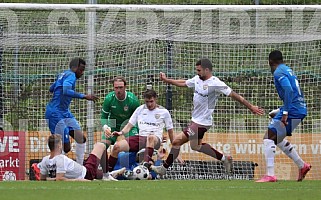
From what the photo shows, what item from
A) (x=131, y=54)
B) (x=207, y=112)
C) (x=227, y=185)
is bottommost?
(x=227, y=185)

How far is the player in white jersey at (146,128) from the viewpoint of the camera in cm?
1310

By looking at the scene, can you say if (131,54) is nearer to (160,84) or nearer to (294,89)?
(160,84)

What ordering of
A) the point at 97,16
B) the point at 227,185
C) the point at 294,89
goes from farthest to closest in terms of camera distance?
the point at 97,16
the point at 294,89
the point at 227,185

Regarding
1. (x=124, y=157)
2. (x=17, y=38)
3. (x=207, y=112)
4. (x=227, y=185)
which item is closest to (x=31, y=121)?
(x=17, y=38)

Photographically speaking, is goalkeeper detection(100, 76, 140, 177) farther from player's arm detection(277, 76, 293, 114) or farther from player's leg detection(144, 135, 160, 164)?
player's arm detection(277, 76, 293, 114)

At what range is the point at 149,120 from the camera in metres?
13.4

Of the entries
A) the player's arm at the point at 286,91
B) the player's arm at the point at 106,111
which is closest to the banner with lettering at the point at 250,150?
the player's arm at the point at 106,111

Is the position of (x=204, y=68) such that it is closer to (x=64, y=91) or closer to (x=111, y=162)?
(x=111, y=162)

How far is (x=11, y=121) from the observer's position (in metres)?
16.0

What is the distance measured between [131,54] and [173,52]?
0.80 meters

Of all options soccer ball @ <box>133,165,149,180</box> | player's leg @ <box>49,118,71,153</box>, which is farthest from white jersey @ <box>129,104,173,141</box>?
player's leg @ <box>49,118,71,153</box>

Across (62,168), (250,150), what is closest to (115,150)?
(62,168)

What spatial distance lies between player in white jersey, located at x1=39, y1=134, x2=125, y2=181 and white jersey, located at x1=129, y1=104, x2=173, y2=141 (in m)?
1.38

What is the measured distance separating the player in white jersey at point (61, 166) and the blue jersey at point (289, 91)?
2.90m
